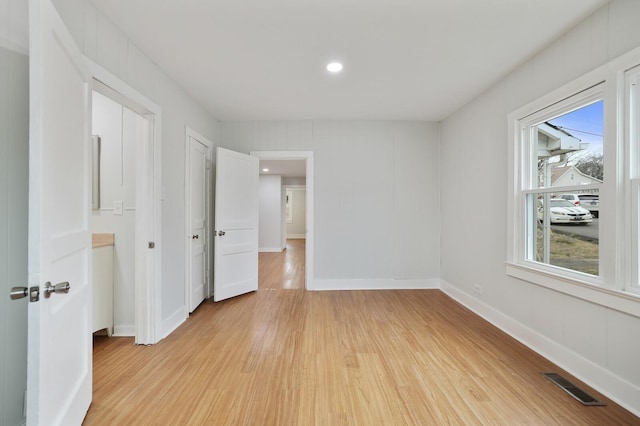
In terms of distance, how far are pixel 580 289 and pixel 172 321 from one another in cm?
349

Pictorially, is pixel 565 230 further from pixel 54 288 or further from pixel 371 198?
pixel 54 288

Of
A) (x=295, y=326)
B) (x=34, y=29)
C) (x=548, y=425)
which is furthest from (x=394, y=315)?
(x=34, y=29)

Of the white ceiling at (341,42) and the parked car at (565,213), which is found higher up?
the white ceiling at (341,42)

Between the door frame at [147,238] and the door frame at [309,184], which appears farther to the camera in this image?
the door frame at [309,184]

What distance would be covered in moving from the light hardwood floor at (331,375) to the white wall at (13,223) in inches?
19.7

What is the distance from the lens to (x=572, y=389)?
182cm

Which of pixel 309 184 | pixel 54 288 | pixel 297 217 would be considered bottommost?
pixel 54 288

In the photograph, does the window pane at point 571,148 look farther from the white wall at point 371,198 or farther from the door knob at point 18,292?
the door knob at point 18,292

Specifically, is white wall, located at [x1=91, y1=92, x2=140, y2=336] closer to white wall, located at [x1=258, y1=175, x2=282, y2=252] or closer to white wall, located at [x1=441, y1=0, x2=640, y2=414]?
white wall, located at [x1=441, y1=0, x2=640, y2=414]

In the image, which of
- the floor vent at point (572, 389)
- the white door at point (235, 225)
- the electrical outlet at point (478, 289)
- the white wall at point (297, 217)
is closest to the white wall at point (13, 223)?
the white door at point (235, 225)

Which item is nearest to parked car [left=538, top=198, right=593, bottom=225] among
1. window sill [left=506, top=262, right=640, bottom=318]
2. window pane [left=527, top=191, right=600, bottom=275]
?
window pane [left=527, top=191, right=600, bottom=275]

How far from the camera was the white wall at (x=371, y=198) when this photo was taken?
13.7 feet

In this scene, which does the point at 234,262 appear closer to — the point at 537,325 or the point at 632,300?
the point at 537,325

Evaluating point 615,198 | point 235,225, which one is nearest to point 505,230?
point 615,198
